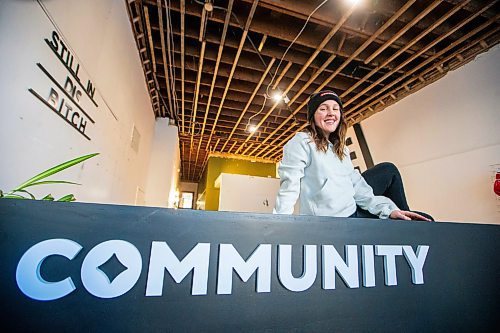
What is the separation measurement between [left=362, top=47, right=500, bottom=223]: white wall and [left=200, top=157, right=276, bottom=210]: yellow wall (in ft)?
19.4

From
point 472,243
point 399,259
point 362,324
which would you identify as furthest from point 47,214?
point 472,243

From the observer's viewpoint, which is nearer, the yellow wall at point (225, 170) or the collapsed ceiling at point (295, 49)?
the collapsed ceiling at point (295, 49)

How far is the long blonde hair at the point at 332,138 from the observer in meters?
1.36

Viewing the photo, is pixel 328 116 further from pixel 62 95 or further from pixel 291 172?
pixel 62 95

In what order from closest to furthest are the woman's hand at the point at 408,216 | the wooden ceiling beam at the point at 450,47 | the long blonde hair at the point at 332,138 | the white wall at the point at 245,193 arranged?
the woman's hand at the point at 408,216, the long blonde hair at the point at 332,138, the wooden ceiling beam at the point at 450,47, the white wall at the point at 245,193

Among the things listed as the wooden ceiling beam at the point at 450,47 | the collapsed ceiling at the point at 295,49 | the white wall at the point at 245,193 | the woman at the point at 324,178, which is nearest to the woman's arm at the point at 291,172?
the woman at the point at 324,178

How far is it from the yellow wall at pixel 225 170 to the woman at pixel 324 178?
8251mm

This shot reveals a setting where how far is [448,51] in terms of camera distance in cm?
383

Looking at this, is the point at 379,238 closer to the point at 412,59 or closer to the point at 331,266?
the point at 331,266

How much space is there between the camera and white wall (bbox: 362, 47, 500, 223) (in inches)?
127

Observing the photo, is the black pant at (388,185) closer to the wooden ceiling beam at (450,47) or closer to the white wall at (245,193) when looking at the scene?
the wooden ceiling beam at (450,47)

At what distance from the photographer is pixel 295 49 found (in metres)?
3.97

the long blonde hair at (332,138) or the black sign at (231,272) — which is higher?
the long blonde hair at (332,138)

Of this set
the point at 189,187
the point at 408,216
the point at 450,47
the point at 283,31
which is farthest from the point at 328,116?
the point at 189,187
